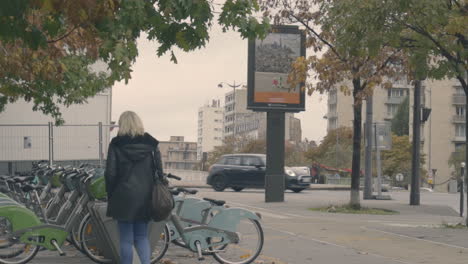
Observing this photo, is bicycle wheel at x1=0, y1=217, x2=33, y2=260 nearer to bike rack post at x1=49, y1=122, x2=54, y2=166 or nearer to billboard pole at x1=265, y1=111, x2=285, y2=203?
bike rack post at x1=49, y1=122, x2=54, y2=166

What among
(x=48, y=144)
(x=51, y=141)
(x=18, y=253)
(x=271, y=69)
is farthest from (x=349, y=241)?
(x=48, y=144)

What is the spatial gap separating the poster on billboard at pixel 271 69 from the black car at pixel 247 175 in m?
9.42

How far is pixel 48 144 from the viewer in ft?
80.4

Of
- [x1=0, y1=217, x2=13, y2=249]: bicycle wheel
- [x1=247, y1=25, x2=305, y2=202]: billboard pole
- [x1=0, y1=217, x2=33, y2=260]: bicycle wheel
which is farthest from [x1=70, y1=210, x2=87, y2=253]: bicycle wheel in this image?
[x1=247, y1=25, x2=305, y2=202]: billboard pole

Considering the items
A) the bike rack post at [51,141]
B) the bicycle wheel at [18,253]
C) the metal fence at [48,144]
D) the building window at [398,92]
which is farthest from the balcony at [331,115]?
the bicycle wheel at [18,253]

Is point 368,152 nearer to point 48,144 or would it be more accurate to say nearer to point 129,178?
point 48,144

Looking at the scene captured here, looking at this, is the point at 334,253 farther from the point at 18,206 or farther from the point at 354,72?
the point at 354,72

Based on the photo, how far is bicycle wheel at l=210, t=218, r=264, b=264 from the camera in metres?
10.8

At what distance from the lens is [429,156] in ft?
358

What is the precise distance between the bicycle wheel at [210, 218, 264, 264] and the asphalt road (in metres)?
0.31

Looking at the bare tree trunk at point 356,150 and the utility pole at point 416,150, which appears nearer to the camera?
the bare tree trunk at point 356,150

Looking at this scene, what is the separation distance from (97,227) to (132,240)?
4.65ft

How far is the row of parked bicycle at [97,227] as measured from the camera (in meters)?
10.1

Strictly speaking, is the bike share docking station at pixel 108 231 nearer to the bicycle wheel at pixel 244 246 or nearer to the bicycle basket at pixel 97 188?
the bicycle basket at pixel 97 188
